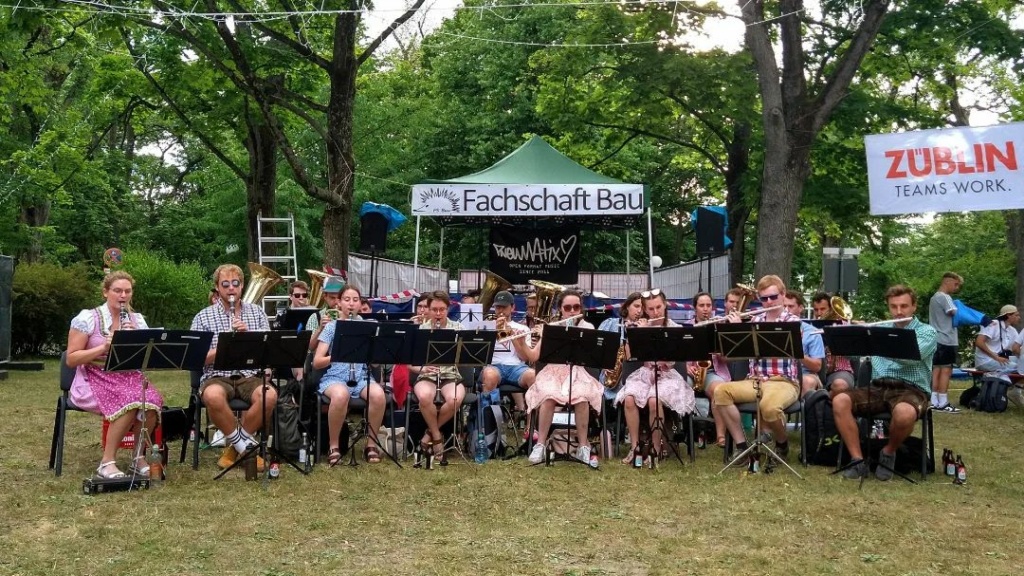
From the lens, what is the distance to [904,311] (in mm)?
8148

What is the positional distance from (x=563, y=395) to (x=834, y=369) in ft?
9.47

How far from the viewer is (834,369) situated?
399 inches

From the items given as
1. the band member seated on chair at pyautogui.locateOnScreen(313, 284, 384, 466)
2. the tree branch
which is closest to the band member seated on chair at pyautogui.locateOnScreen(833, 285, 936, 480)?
the band member seated on chair at pyautogui.locateOnScreen(313, 284, 384, 466)

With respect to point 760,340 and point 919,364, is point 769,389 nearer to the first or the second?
point 760,340

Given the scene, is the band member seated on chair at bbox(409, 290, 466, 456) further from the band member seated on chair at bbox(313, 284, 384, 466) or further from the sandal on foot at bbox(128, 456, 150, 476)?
the sandal on foot at bbox(128, 456, 150, 476)

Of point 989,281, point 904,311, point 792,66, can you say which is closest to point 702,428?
point 904,311

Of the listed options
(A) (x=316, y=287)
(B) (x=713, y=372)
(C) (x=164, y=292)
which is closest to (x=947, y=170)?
(B) (x=713, y=372)

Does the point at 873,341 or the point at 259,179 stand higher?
the point at 259,179

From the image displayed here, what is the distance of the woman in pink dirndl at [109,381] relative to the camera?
25.0ft

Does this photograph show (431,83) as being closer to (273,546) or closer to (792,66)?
(792,66)

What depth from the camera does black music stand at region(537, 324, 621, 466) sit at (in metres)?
8.40

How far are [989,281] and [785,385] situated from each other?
66.2 feet

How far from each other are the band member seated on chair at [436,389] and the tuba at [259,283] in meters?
2.78

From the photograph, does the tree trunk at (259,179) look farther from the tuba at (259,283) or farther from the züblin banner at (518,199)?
the tuba at (259,283)
